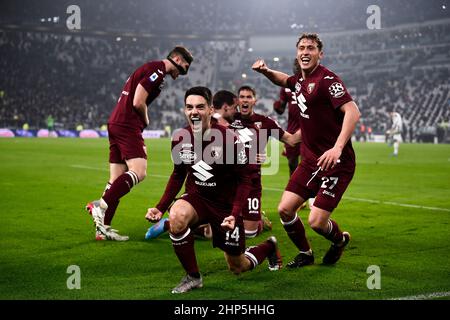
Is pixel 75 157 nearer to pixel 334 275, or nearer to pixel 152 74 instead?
pixel 152 74

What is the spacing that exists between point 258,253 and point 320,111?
1.59 m

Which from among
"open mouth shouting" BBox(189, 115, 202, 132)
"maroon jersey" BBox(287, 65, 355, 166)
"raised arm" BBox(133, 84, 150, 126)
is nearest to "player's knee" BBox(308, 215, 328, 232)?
"maroon jersey" BBox(287, 65, 355, 166)

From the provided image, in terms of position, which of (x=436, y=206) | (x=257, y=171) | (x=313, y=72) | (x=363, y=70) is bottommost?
(x=436, y=206)

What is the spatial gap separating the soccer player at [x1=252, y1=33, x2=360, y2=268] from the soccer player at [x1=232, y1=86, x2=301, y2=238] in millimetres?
1556

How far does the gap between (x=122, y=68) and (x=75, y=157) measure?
40303mm

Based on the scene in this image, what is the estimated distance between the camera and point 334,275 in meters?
6.07

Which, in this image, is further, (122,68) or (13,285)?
Answer: (122,68)

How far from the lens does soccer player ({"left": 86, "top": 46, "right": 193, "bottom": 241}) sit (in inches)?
313

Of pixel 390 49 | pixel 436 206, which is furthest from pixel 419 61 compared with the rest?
pixel 436 206

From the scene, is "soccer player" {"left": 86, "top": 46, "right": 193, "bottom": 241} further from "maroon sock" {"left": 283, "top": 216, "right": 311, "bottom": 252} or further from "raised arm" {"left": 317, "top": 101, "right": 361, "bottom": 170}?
"raised arm" {"left": 317, "top": 101, "right": 361, "bottom": 170}

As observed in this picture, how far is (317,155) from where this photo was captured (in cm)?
659

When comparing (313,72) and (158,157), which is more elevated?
(313,72)

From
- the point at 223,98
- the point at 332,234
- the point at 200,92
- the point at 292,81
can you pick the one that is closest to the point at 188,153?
the point at 200,92

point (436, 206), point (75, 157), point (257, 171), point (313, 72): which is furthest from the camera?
point (75, 157)
